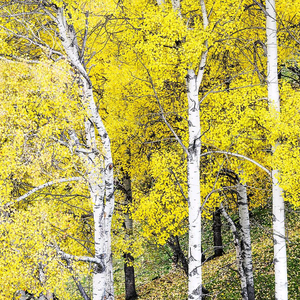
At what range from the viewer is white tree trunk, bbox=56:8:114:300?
18.9 feet

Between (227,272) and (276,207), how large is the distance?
25.1 feet

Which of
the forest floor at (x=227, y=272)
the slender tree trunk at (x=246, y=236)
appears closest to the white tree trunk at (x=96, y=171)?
the forest floor at (x=227, y=272)

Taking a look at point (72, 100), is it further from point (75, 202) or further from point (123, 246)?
point (123, 246)

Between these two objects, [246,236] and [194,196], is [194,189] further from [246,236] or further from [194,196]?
[246,236]

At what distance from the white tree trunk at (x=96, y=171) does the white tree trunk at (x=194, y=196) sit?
1.58 meters

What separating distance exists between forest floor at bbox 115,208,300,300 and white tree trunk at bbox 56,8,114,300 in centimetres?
291

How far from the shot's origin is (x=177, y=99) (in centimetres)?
952

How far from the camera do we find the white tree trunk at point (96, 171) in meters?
5.77

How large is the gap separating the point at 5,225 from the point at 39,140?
57.7 inches

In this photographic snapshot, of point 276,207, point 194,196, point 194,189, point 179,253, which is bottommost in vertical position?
point 179,253

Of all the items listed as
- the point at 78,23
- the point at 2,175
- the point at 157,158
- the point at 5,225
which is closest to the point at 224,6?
the point at 78,23

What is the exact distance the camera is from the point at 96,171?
581cm

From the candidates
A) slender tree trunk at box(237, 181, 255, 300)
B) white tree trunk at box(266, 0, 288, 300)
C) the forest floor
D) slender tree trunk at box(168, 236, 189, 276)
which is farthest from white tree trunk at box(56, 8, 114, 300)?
slender tree trunk at box(168, 236, 189, 276)

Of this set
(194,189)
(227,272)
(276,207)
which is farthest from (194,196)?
(227,272)
